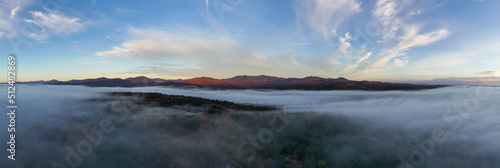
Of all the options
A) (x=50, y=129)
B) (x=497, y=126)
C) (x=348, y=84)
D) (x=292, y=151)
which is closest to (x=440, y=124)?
(x=497, y=126)

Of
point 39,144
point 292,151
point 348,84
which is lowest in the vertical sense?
point 292,151

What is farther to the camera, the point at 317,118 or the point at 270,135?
the point at 317,118

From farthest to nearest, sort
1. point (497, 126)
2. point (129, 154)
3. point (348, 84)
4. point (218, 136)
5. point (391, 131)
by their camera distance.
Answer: point (348, 84) < point (497, 126) < point (391, 131) < point (218, 136) < point (129, 154)

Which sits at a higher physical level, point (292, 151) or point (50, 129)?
point (50, 129)

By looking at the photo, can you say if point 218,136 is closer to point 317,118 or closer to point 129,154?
point 129,154

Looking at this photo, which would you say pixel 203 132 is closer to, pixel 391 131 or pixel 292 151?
pixel 292 151

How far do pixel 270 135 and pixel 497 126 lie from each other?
1894cm

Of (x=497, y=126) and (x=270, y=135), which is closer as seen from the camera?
(x=270, y=135)

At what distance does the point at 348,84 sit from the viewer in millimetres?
56969

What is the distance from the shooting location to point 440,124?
16.7m

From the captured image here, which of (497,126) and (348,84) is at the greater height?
(348,84)

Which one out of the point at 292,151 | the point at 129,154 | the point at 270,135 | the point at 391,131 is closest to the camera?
the point at 129,154

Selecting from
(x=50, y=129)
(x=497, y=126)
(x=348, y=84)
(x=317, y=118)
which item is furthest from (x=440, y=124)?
(x=348, y=84)

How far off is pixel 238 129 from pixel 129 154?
264 inches
